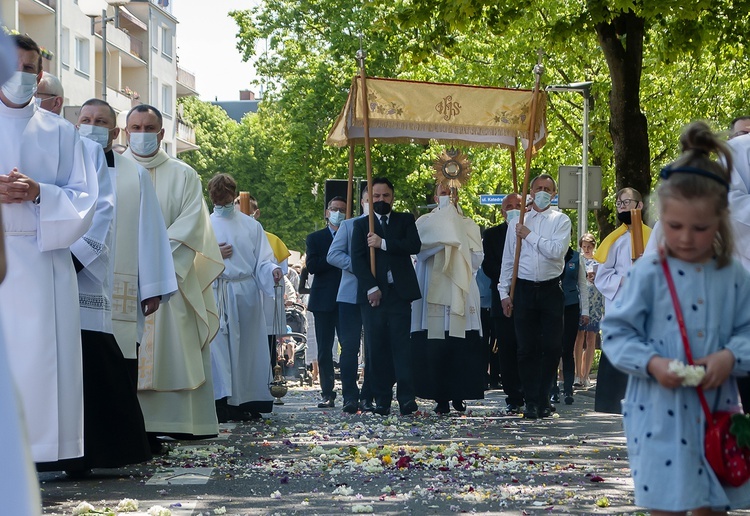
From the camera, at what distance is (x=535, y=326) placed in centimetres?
1370

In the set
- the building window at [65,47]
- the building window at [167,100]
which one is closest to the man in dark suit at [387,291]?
the building window at [65,47]

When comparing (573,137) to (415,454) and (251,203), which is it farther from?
(415,454)

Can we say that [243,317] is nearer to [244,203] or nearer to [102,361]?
[244,203]

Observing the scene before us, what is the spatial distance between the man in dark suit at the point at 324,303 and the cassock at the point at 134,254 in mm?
6129

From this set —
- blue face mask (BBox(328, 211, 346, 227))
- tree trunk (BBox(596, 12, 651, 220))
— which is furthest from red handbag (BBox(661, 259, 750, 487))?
tree trunk (BBox(596, 12, 651, 220))

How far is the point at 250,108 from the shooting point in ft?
501

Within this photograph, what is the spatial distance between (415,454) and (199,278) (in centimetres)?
261

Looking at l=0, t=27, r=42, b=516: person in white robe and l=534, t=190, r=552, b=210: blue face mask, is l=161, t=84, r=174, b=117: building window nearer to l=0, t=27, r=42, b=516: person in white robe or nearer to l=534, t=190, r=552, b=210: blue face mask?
l=534, t=190, r=552, b=210: blue face mask

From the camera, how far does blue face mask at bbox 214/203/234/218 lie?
13.9 meters

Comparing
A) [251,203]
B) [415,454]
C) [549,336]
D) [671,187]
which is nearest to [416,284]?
[549,336]

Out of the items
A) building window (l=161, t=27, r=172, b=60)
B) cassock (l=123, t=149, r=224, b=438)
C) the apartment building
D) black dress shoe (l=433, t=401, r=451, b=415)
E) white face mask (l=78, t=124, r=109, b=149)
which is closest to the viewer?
white face mask (l=78, t=124, r=109, b=149)

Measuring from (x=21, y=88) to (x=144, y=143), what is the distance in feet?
8.79

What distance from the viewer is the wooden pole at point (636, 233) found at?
12227 millimetres

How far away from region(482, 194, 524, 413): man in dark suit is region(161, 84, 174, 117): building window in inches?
2297
